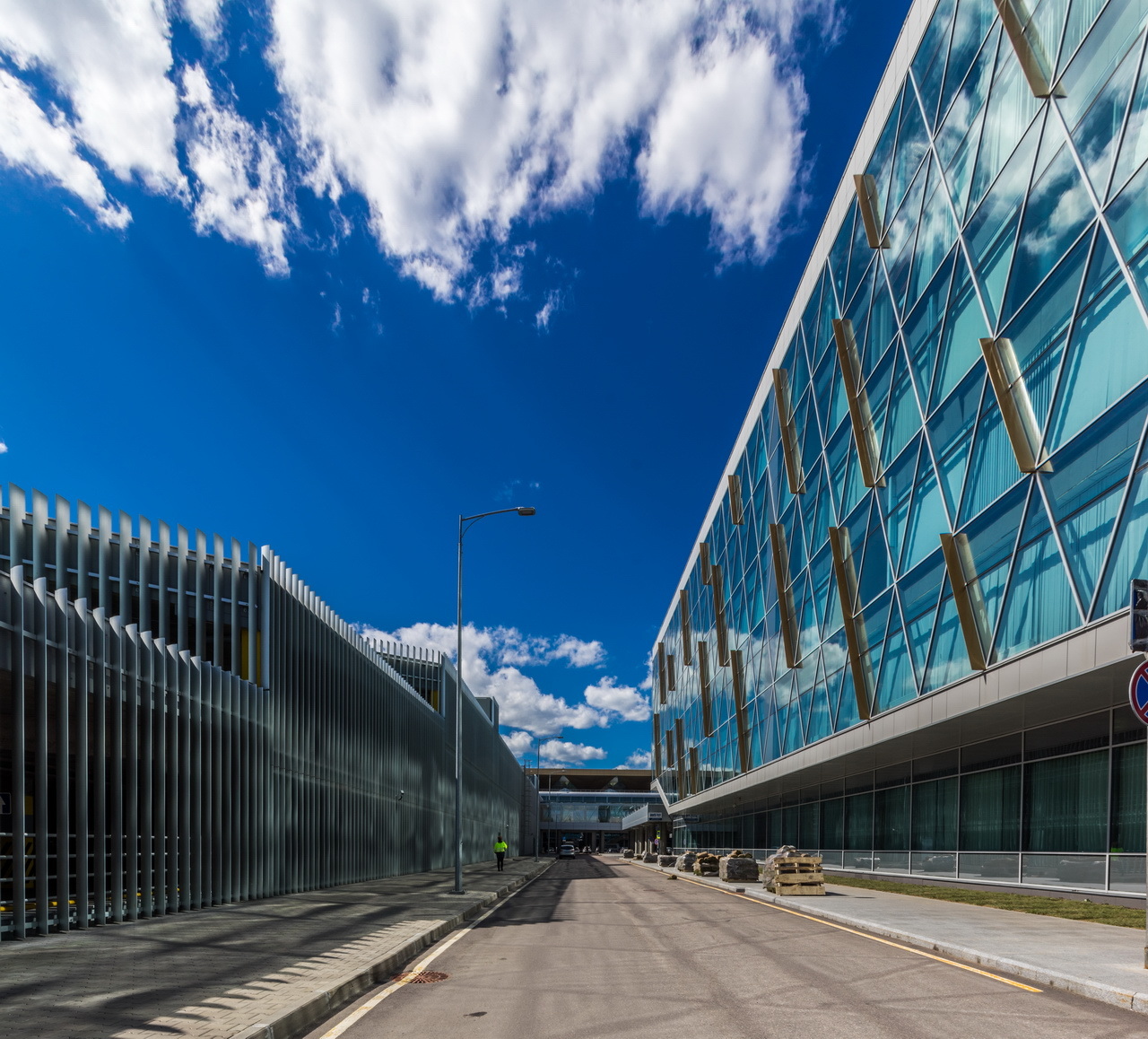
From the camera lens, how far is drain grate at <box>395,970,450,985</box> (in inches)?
426

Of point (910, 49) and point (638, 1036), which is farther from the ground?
point (910, 49)

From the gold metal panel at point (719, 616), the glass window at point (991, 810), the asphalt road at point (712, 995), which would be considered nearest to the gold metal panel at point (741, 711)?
the gold metal panel at point (719, 616)

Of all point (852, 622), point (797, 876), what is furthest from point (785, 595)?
point (797, 876)

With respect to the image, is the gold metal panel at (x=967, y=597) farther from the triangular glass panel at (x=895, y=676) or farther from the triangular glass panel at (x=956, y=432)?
the triangular glass panel at (x=895, y=676)

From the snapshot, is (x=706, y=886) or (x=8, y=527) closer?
(x=8, y=527)

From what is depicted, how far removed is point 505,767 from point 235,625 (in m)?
73.7

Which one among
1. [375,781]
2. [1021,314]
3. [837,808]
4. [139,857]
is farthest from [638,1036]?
[837,808]

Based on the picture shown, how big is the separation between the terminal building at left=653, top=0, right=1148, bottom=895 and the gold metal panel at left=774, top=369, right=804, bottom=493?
15 cm

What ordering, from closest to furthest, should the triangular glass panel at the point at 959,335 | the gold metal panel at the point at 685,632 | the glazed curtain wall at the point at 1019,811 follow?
the glazed curtain wall at the point at 1019,811, the triangular glass panel at the point at 959,335, the gold metal panel at the point at 685,632

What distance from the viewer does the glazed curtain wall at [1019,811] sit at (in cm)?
1939

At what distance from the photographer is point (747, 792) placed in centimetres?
5366

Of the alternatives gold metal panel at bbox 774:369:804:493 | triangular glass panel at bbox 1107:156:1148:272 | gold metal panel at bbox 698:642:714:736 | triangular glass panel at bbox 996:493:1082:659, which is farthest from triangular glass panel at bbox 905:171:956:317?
gold metal panel at bbox 698:642:714:736

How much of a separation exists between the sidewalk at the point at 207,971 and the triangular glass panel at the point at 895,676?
14386 mm

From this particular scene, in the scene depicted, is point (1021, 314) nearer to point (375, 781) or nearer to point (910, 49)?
point (910, 49)
